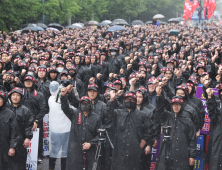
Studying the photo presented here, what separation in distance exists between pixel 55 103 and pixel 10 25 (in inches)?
820

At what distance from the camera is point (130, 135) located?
5.92m

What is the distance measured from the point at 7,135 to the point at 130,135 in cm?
223

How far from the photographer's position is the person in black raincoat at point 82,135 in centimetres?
585

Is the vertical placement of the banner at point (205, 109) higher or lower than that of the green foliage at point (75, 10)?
lower

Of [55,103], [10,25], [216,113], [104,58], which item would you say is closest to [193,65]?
[104,58]

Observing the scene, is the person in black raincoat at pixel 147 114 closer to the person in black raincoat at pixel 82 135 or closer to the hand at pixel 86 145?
the person in black raincoat at pixel 82 135

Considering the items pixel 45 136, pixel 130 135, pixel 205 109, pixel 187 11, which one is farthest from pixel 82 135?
pixel 187 11

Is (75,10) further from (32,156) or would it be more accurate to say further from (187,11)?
(32,156)

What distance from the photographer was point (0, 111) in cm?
580

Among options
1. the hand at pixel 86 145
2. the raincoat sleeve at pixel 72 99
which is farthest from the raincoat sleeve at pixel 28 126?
the hand at pixel 86 145

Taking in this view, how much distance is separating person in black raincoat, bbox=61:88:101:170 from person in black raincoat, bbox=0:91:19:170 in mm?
973

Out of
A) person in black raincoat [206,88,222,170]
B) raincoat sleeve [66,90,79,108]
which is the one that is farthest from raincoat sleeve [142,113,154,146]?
raincoat sleeve [66,90,79,108]

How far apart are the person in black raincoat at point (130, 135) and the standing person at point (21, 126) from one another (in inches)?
62.8

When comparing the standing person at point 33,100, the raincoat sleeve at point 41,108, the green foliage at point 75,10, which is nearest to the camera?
the raincoat sleeve at point 41,108
